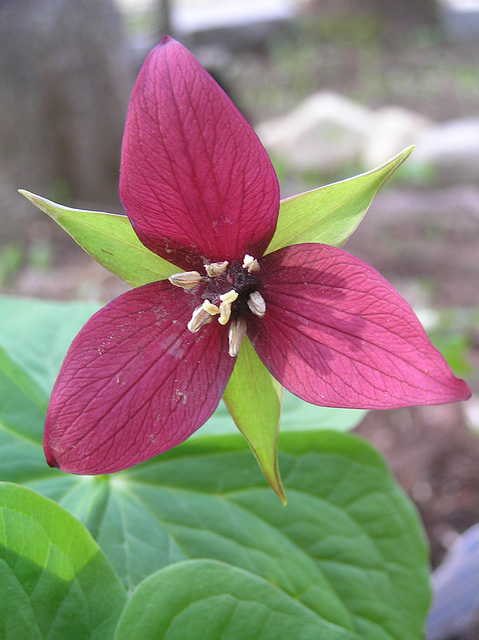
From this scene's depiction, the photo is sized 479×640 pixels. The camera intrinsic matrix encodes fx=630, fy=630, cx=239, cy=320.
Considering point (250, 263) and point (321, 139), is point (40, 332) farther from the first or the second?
point (321, 139)

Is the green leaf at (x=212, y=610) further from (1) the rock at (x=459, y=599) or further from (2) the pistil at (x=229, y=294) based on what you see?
(1) the rock at (x=459, y=599)

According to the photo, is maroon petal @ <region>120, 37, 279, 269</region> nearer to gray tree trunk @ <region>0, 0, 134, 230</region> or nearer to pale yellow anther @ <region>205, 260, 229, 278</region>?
pale yellow anther @ <region>205, 260, 229, 278</region>

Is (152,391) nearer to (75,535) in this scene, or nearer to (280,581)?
(75,535)

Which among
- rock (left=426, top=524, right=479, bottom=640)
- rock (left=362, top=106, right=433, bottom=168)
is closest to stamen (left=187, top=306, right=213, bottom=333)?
rock (left=426, top=524, right=479, bottom=640)

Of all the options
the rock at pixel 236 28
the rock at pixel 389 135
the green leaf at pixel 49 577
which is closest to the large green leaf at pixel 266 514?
the green leaf at pixel 49 577

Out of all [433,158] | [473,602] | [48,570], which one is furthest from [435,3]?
[48,570]
